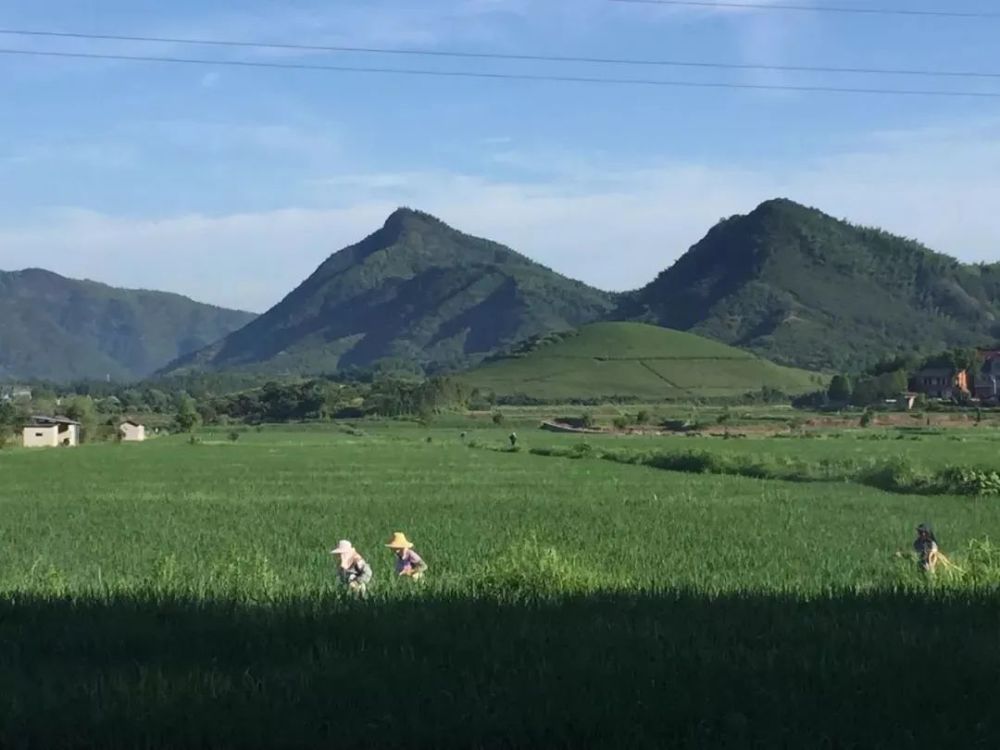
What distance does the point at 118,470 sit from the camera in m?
49.7

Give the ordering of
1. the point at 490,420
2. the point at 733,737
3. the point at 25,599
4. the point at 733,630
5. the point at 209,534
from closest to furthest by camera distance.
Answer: the point at 733,737, the point at 733,630, the point at 25,599, the point at 209,534, the point at 490,420

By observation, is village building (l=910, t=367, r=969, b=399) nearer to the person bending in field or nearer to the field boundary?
the field boundary

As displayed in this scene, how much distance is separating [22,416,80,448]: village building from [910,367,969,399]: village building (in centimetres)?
8423

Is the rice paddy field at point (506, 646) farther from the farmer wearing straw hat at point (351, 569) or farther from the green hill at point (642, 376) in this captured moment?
the green hill at point (642, 376)

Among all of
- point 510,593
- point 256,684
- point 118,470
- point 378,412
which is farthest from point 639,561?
point 378,412

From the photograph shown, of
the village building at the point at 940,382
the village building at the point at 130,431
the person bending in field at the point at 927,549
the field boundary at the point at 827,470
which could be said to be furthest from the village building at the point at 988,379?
the person bending in field at the point at 927,549

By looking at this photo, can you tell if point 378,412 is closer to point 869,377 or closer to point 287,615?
point 869,377

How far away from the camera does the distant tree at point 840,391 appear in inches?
5197

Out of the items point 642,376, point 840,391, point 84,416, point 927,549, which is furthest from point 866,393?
point 927,549

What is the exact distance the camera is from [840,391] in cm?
13400

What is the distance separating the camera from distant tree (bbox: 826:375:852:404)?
132000mm

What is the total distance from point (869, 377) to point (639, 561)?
125 m

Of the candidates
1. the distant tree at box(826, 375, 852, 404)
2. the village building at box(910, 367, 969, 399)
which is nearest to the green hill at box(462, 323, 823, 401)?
the distant tree at box(826, 375, 852, 404)

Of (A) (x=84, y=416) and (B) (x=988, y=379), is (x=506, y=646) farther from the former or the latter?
(B) (x=988, y=379)
